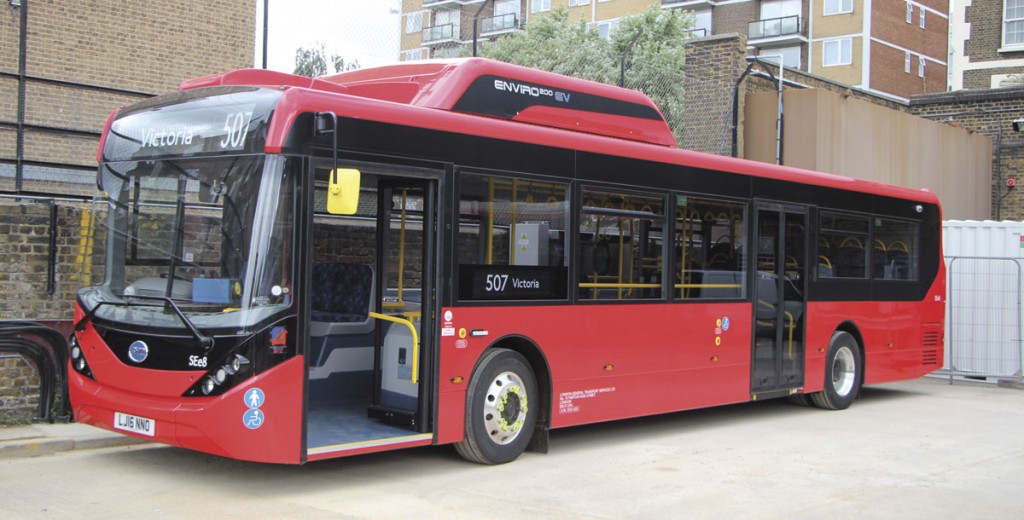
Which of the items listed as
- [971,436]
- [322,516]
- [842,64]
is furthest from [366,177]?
[842,64]

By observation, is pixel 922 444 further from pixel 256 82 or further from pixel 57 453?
pixel 57 453

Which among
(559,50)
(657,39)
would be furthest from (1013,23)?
(559,50)

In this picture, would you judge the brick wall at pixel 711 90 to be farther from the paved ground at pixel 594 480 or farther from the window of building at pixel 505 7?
the window of building at pixel 505 7

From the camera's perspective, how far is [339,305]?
31.1ft

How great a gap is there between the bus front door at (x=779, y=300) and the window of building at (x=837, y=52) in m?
45.6

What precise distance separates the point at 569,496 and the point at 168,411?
2.94 m

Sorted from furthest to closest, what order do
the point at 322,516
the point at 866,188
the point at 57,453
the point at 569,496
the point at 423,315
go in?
the point at 866,188 < the point at 57,453 < the point at 423,315 < the point at 569,496 < the point at 322,516

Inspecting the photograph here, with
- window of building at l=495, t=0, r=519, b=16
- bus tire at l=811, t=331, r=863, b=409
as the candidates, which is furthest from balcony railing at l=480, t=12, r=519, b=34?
bus tire at l=811, t=331, r=863, b=409

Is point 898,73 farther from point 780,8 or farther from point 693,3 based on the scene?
point 693,3

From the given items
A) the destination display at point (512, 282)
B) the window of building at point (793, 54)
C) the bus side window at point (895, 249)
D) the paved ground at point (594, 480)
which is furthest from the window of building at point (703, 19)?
the destination display at point (512, 282)

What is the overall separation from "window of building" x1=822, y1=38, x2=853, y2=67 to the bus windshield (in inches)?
2042

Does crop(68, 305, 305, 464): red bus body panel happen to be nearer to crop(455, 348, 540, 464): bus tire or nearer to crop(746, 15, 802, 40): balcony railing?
crop(455, 348, 540, 464): bus tire

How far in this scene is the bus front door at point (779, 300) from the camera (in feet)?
38.4

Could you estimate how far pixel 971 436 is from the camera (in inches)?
437
